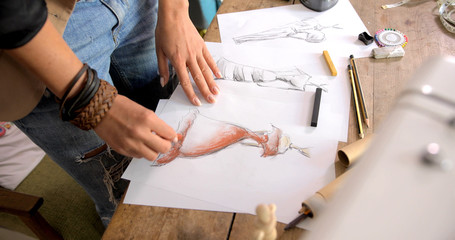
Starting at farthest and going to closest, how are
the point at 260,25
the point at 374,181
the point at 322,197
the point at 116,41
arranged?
the point at 260,25 → the point at 116,41 → the point at 322,197 → the point at 374,181

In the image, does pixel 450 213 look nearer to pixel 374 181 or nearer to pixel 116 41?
pixel 374 181

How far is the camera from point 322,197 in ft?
1.45

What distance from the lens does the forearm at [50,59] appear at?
45 centimetres

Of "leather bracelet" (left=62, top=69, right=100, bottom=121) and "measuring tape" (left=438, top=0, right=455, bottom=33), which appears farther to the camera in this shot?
"measuring tape" (left=438, top=0, right=455, bottom=33)

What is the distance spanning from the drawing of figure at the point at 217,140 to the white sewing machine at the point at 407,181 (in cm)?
28

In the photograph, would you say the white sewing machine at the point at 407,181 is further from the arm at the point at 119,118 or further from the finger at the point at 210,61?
the finger at the point at 210,61

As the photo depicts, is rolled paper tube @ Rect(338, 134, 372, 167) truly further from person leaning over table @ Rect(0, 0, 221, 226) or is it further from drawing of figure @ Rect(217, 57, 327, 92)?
person leaning over table @ Rect(0, 0, 221, 226)

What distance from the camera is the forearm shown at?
0.45 metres

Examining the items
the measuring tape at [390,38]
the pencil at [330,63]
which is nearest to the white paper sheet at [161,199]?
the pencil at [330,63]

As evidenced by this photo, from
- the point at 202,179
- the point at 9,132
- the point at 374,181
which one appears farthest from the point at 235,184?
the point at 9,132

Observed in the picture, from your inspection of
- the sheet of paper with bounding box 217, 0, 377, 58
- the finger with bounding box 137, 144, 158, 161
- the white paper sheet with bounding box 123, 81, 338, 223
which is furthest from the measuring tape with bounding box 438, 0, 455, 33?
the finger with bounding box 137, 144, 158, 161

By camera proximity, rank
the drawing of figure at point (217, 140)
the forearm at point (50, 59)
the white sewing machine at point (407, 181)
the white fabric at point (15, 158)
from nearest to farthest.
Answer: the white sewing machine at point (407, 181)
the forearm at point (50, 59)
the drawing of figure at point (217, 140)
the white fabric at point (15, 158)

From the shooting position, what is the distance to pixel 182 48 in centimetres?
68

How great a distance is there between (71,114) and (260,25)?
0.51 m
